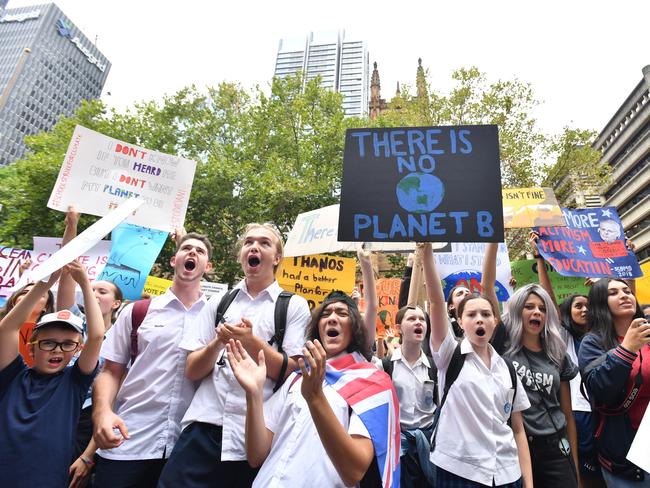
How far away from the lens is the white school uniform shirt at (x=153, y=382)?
2285 mm

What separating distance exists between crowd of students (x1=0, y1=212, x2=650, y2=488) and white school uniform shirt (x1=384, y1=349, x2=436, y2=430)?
48mm

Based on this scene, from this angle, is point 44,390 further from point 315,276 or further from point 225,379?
point 315,276

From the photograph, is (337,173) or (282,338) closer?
(282,338)

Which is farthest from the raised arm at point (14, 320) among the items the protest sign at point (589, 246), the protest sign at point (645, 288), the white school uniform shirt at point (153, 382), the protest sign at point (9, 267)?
the protest sign at point (645, 288)

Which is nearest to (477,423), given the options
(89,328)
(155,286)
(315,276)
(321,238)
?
(89,328)

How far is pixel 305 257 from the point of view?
6.00m

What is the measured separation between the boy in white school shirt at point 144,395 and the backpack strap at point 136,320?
0.03 meters

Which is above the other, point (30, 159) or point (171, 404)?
point (30, 159)

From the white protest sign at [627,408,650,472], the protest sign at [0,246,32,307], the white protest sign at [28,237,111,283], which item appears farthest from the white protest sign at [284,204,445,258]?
the protest sign at [0,246,32,307]

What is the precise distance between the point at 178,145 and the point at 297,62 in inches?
3363

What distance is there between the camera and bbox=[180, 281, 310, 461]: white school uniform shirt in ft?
6.86

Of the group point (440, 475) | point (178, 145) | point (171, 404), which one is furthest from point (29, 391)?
point (178, 145)

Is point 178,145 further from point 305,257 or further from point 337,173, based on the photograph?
point 305,257

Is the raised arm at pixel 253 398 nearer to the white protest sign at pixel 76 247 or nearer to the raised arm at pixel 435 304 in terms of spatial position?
the white protest sign at pixel 76 247
